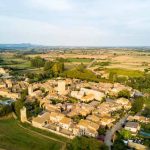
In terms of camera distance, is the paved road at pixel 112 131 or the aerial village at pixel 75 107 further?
the aerial village at pixel 75 107

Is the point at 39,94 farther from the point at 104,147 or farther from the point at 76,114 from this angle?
the point at 104,147

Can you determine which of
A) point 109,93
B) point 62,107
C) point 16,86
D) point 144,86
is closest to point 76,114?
point 62,107

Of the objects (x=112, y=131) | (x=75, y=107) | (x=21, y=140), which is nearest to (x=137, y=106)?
(x=75, y=107)

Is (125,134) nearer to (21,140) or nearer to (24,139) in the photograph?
(24,139)

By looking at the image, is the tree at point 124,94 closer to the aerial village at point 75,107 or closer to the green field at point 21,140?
the aerial village at point 75,107

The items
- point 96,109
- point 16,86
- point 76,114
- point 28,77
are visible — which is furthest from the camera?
point 28,77

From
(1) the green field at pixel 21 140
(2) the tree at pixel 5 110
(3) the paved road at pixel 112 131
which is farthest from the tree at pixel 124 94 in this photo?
(1) the green field at pixel 21 140

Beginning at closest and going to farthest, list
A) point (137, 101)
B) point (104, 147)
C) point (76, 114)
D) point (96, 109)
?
1. point (104, 147)
2. point (76, 114)
3. point (96, 109)
4. point (137, 101)

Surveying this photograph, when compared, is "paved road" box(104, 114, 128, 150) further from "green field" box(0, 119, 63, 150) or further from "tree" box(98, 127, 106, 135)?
"green field" box(0, 119, 63, 150)
